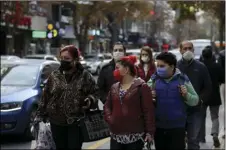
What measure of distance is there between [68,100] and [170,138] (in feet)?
4.15

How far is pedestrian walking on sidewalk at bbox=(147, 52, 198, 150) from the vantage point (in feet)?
18.4

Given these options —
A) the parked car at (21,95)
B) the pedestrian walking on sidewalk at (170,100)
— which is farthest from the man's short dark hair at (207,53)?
the parked car at (21,95)

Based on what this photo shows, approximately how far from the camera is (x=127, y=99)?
5.42 meters

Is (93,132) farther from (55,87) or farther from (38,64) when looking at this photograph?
(38,64)

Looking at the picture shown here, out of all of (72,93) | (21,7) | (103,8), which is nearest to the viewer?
(72,93)

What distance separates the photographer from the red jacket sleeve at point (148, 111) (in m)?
5.38

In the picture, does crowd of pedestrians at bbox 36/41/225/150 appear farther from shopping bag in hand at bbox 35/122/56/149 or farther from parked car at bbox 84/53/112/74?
parked car at bbox 84/53/112/74

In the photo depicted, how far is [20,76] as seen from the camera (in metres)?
10.9

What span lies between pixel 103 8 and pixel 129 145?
1403 inches

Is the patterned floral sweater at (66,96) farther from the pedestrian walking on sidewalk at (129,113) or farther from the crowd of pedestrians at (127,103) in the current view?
the pedestrian walking on sidewalk at (129,113)

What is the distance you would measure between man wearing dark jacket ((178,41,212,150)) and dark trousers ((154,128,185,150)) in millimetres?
1317

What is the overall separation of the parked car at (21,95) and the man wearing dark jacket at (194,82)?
2950mm

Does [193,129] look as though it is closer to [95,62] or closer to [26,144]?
[26,144]

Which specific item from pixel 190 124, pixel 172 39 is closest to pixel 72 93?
pixel 190 124
